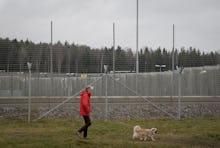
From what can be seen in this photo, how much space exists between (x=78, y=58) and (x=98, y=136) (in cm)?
985

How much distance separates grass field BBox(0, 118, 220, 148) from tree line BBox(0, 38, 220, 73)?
3774mm

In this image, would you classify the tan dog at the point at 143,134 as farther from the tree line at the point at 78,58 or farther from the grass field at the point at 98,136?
the tree line at the point at 78,58

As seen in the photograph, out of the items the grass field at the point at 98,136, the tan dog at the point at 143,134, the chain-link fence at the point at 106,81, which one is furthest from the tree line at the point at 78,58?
the tan dog at the point at 143,134

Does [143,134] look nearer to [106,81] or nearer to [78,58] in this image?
[106,81]

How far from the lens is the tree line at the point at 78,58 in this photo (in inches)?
916

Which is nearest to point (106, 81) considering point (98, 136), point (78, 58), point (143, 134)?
point (78, 58)

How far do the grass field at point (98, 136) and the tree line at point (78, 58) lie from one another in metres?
3.77

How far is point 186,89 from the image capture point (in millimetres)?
27078

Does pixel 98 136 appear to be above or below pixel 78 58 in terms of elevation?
below

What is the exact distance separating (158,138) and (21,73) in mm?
11246

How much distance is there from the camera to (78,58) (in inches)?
952

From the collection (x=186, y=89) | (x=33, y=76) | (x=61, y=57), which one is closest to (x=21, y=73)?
(x=33, y=76)

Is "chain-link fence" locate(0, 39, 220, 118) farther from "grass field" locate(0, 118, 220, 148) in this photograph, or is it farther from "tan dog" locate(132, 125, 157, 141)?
"tan dog" locate(132, 125, 157, 141)

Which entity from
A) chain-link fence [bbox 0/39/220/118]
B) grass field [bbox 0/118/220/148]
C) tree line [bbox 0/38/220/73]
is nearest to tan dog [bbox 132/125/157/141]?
grass field [bbox 0/118/220/148]
